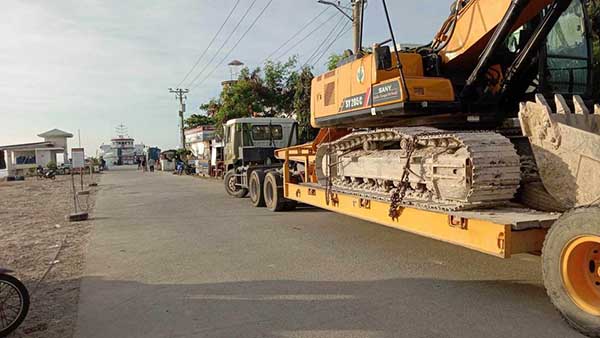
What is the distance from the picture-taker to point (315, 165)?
362 inches

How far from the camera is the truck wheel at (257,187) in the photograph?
12.7 m

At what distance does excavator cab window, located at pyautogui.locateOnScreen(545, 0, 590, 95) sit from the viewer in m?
6.05

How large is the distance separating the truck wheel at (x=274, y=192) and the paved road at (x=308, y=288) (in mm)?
2556

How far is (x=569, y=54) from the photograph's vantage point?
6.14 meters

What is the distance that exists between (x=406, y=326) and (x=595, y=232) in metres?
1.71

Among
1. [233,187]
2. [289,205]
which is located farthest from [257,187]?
[233,187]

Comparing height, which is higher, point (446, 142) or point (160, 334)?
point (446, 142)

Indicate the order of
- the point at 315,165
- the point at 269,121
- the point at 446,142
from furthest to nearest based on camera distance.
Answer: the point at 269,121, the point at 315,165, the point at 446,142

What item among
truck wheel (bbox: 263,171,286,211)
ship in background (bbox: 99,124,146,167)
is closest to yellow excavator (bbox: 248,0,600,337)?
truck wheel (bbox: 263,171,286,211)

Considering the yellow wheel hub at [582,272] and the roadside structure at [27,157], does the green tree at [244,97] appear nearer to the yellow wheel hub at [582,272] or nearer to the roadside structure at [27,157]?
the yellow wheel hub at [582,272]

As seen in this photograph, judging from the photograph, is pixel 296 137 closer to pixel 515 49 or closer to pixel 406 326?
pixel 515 49

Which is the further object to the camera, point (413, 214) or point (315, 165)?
point (315, 165)

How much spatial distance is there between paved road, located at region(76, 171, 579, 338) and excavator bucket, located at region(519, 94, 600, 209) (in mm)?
1151

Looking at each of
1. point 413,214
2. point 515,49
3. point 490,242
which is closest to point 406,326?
point 490,242
